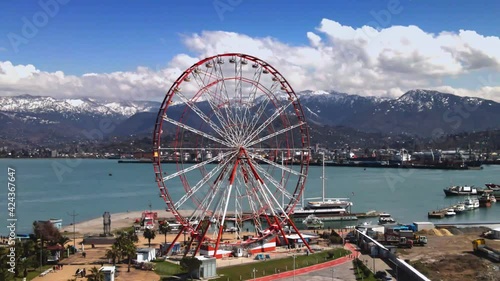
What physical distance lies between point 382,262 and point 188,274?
12.1 m

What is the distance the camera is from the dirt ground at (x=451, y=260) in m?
32.5

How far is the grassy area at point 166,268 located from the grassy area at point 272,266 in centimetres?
262

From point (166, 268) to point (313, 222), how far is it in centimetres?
3141

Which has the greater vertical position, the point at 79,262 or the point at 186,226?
the point at 186,226

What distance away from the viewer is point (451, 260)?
3569 centimetres

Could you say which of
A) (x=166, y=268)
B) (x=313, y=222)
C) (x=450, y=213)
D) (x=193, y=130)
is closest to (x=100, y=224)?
(x=313, y=222)

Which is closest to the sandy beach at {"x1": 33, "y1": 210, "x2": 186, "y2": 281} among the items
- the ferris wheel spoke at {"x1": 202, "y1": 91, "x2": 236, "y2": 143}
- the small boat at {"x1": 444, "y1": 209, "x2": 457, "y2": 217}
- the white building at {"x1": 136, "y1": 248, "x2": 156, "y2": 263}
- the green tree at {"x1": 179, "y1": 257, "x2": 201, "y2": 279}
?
the white building at {"x1": 136, "y1": 248, "x2": 156, "y2": 263}

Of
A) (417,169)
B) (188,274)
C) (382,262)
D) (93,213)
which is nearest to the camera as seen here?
(188,274)

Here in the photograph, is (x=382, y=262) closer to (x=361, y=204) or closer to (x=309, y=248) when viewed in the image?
(x=309, y=248)

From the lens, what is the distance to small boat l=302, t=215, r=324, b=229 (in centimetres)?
6243

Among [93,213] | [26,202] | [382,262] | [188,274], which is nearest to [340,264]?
[382,262]

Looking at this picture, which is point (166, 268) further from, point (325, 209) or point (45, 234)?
point (325, 209)

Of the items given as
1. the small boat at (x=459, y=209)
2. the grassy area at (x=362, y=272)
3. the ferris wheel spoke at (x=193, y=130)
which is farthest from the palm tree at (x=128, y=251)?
the small boat at (x=459, y=209)

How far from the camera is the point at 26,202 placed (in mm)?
87562
